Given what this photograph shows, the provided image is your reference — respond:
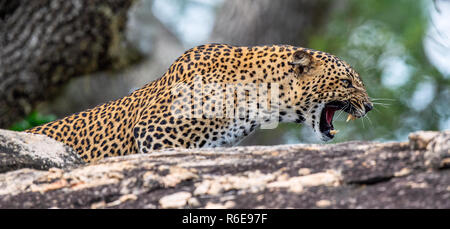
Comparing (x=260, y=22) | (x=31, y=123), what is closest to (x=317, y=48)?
(x=260, y=22)

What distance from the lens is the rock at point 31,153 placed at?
273 inches

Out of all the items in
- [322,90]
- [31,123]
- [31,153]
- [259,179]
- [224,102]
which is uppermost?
[31,123]

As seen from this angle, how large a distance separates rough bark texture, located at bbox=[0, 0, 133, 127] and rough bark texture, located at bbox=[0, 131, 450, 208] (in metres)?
6.08

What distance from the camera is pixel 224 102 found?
802 cm

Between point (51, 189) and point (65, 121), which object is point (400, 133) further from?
point (51, 189)

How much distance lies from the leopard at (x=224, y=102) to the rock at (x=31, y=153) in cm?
95

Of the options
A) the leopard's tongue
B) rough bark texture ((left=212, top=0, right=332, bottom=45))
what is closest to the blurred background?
rough bark texture ((left=212, top=0, right=332, bottom=45))

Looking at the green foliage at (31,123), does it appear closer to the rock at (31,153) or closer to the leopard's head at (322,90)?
the rock at (31,153)

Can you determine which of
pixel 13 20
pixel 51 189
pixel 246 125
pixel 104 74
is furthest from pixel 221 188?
pixel 104 74

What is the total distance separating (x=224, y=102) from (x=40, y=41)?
5589 millimetres

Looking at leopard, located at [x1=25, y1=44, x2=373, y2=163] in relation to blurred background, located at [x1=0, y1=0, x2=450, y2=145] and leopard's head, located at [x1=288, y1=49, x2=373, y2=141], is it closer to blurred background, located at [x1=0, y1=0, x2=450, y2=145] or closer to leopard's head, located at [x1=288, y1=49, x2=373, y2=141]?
leopard's head, located at [x1=288, y1=49, x2=373, y2=141]

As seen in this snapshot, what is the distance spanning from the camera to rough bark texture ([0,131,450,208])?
5391mm

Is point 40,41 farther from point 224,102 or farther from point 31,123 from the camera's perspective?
point 224,102
